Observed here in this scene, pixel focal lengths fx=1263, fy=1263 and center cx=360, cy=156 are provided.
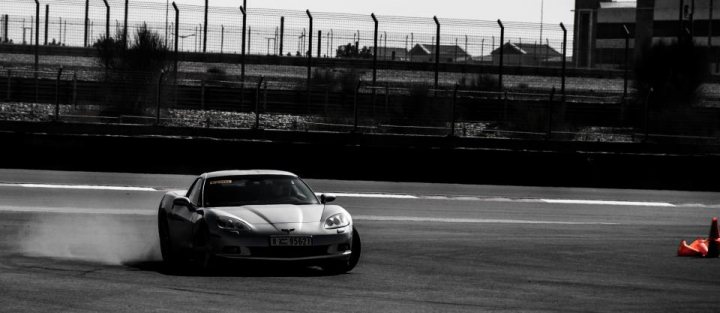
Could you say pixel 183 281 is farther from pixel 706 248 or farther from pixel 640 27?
pixel 640 27

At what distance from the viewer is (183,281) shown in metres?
11.0

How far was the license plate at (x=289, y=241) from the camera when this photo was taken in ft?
37.0

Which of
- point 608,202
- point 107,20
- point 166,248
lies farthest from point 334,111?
point 166,248

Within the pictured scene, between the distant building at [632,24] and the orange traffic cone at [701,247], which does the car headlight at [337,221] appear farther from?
the distant building at [632,24]

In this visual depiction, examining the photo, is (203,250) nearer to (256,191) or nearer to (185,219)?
(185,219)

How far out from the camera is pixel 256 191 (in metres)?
12.4

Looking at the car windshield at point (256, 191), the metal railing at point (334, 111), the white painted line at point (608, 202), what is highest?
the metal railing at point (334, 111)

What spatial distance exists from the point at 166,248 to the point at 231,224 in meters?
1.34

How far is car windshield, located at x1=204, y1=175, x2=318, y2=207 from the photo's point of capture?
40.2 ft

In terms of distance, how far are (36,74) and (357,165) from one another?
42.5ft

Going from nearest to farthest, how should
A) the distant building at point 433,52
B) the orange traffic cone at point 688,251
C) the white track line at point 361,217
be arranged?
the orange traffic cone at point 688,251 → the white track line at point 361,217 → the distant building at point 433,52

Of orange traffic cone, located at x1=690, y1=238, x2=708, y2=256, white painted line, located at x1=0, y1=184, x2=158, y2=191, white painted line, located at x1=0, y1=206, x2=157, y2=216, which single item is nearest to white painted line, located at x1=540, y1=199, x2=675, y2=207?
white painted line, located at x1=0, y1=184, x2=158, y2=191

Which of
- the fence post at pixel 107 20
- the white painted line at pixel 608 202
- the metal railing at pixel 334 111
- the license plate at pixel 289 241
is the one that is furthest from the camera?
the fence post at pixel 107 20

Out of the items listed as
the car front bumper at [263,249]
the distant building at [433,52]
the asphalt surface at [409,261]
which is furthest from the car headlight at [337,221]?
the distant building at [433,52]
